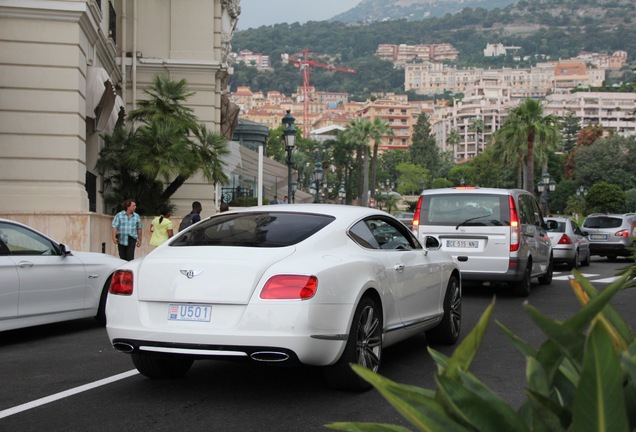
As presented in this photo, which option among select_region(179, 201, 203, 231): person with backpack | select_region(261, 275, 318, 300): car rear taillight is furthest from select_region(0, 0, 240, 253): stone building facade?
select_region(261, 275, 318, 300): car rear taillight

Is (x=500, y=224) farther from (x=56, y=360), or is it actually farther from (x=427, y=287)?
(x=56, y=360)

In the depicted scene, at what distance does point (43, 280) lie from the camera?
31.7 ft

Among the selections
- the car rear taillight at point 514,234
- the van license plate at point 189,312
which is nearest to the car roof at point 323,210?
the van license plate at point 189,312

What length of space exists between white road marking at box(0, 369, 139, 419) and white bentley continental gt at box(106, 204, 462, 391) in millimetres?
350

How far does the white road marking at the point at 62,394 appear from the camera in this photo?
607 centimetres

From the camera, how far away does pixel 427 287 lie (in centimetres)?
838

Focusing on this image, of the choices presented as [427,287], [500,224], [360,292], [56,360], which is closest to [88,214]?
[500,224]

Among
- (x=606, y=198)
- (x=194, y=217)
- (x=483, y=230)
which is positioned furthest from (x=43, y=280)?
(x=606, y=198)

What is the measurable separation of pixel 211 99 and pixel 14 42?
33.1 feet

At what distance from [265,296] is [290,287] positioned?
0.19 metres

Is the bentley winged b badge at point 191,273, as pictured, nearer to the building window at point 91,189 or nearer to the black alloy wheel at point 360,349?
the black alloy wheel at point 360,349

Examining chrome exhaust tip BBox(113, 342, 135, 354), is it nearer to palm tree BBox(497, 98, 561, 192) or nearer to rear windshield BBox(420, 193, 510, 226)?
rear windshield BBox(420, 193, 510, 226)

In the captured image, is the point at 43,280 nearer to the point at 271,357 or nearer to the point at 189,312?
the point at 189,312

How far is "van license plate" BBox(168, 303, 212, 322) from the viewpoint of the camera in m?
6.07
